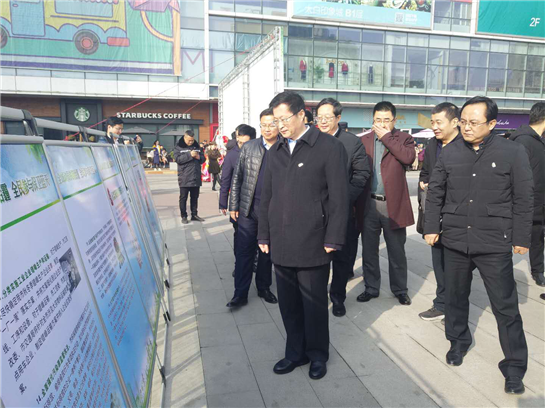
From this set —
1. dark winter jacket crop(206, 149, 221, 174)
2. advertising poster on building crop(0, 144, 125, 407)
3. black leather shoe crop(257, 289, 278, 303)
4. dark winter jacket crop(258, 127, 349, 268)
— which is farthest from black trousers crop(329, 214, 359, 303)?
dark winter jacket crop(206, 149, 221, 174)

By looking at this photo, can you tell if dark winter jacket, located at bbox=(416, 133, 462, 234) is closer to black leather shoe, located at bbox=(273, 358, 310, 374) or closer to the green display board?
black leather shoe, located at bbox=(273, 358, 310, 374)

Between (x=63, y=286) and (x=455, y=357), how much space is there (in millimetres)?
2786

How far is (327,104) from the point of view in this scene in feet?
13.0

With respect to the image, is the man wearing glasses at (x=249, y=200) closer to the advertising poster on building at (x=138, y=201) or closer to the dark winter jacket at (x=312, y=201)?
the advertising poster on building at (x=138, y=201)

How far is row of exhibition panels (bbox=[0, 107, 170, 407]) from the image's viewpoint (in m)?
1.06

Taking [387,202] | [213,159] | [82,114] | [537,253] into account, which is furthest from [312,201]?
[82,114]

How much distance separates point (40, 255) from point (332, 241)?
1848 mm

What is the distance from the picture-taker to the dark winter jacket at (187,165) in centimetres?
812

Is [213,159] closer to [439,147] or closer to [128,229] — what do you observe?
[439,147]

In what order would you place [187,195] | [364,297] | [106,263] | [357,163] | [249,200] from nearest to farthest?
1. [106,263]
2. [357,163]
3. [249,200]
4. [364,297]
5. [187,195]

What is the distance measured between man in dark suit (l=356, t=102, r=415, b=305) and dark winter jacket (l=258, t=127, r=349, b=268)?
135cm

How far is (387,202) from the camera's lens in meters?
4.03

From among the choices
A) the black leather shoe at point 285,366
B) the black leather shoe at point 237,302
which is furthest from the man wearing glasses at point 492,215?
the black leather shoe at point 237,302

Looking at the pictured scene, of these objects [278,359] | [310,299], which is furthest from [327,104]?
[278,359]
